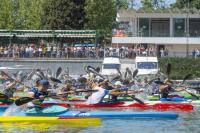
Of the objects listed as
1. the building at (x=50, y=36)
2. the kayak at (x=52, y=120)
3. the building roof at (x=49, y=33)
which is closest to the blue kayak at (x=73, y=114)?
the kayak at (x=52, y=120)

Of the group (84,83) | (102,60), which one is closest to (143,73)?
(102,60)

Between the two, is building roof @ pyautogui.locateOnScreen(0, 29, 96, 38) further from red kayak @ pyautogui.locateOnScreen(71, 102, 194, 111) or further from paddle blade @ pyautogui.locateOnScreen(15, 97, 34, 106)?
paddle blade @ pyautogui.locateOnScreen(15, 97, 34, 106)

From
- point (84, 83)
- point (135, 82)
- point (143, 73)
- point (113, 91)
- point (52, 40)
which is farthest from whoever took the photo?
point (52, 40)

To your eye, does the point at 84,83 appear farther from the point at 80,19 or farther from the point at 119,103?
the point at 80,19

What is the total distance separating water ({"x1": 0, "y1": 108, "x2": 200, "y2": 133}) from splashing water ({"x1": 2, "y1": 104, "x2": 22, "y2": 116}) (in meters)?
1.27

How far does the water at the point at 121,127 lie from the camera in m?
23.2

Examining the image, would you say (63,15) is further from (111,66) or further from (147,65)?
(147,65)

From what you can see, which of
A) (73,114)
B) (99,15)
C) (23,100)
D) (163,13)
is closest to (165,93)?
(73,114)

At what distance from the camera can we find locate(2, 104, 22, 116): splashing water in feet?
82.5

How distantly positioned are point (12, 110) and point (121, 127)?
14.1ft

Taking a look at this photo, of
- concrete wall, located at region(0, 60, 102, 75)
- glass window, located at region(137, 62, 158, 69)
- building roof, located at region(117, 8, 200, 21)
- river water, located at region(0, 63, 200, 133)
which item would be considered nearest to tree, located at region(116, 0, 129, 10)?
building roof, located at region(117, 8, 200, 21)

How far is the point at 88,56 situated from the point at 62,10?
20334 millimetres

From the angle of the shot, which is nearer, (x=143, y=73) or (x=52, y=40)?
(x=143, y=73)

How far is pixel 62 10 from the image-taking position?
76.7 m
